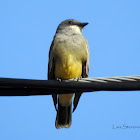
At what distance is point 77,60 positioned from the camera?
18.2ft

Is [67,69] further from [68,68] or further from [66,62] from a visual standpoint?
[66,62]

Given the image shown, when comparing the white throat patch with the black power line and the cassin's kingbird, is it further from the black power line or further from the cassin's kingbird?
the black power line

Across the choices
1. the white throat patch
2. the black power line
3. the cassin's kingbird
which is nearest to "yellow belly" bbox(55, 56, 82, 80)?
the cassin's kingbird

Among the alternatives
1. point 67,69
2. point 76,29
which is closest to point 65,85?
point 67,69

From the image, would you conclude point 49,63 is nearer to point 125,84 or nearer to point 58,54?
point 58,54

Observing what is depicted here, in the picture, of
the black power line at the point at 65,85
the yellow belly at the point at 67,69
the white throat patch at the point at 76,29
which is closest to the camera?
the black power line at the point at 65,85

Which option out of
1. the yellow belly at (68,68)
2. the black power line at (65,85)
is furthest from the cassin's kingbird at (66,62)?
the black power line at (65,85)

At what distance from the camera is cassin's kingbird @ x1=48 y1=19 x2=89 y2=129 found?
5.38m

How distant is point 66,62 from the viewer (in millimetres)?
5371

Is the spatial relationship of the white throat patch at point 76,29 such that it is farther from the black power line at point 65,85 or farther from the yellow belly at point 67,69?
the black power line at point 65,85

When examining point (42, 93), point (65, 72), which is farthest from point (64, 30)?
point (42, 93)

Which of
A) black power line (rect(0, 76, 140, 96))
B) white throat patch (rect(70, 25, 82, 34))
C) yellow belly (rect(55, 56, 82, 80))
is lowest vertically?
black power line (rect(0, 76, 140, 96))

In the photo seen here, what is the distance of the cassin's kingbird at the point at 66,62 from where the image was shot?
538 centimetres

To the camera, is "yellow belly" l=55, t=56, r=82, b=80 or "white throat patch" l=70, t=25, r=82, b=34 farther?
"white throat patch" l=70, t=25, r=82, b=34
